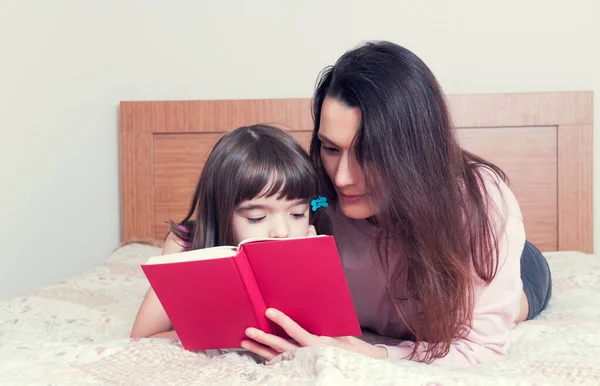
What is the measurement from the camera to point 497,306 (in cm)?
126

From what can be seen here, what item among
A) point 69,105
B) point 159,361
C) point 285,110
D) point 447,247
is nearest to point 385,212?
point 447,247

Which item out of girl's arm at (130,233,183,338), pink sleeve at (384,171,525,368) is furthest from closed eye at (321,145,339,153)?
girl's arm at (130,233,183,338)

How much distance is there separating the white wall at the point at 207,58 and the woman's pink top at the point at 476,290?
1336 mm

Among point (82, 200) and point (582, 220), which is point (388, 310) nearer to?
point (582, 220)

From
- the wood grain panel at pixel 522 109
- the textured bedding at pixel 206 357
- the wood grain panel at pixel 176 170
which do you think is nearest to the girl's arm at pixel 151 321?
the textured bedding at pixel 206 357

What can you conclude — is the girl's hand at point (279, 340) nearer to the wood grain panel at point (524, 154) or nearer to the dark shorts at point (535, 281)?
the dark shorts at point (535, 281)

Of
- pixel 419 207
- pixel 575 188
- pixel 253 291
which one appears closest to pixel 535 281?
pixel 419 207

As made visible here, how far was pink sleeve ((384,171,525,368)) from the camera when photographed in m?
1.23

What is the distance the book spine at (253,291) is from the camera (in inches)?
39.7

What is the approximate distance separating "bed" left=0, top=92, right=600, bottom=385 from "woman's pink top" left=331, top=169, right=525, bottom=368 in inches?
2.3

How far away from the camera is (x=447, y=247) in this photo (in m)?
1.20

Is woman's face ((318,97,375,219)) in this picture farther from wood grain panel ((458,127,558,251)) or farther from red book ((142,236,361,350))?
wood grain panel ((458,127,558,251))

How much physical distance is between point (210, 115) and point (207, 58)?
27cm

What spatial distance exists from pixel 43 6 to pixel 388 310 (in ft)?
5.83
